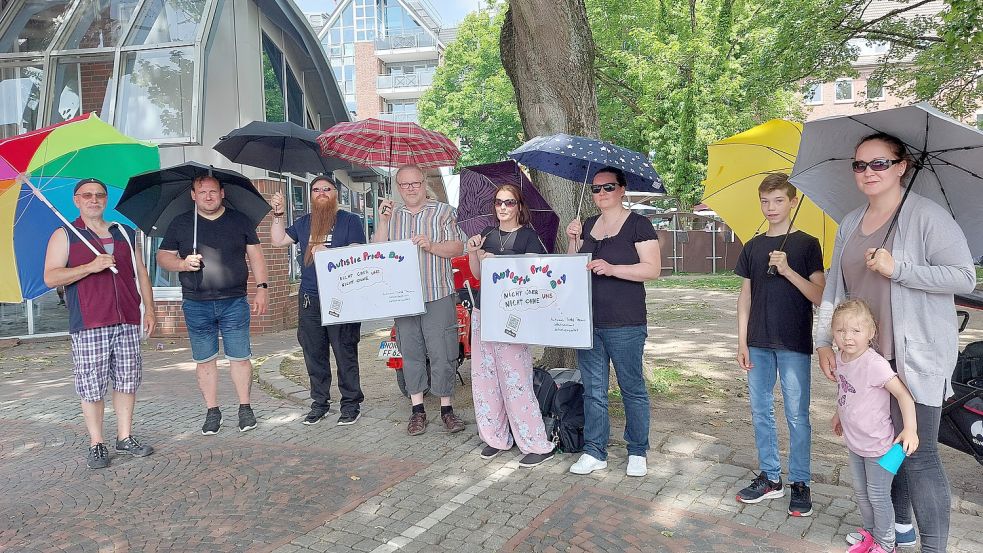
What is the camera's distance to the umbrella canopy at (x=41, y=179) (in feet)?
14.2

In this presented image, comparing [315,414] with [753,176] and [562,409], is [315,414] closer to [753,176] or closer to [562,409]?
[562,409]

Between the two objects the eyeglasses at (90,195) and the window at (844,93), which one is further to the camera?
the window at (844,93)

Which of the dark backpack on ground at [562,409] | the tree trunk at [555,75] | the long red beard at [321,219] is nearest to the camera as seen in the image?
the dark backpack on ground at [562,409]

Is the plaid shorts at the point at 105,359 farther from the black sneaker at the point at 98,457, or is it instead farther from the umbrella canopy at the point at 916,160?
the umbrella canopy at the point at 916,160

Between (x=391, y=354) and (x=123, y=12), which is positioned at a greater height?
(x=123, y=12)

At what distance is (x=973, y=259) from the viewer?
9.48 ft

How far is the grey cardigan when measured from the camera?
2.76 metres

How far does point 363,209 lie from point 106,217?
13.1m

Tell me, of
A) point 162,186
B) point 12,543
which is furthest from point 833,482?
point 162,186

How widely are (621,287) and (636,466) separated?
1.14m

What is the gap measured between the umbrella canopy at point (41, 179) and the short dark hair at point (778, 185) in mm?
4334

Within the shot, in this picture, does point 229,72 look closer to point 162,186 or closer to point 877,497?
point 162,186

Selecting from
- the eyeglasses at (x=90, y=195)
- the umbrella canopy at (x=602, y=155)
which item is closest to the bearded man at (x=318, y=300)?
the eyeglasses at (x=90, y=195)

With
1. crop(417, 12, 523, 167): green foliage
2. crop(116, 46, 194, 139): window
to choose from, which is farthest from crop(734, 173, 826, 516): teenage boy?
crop(417, 12, 523, 167): green foliage
